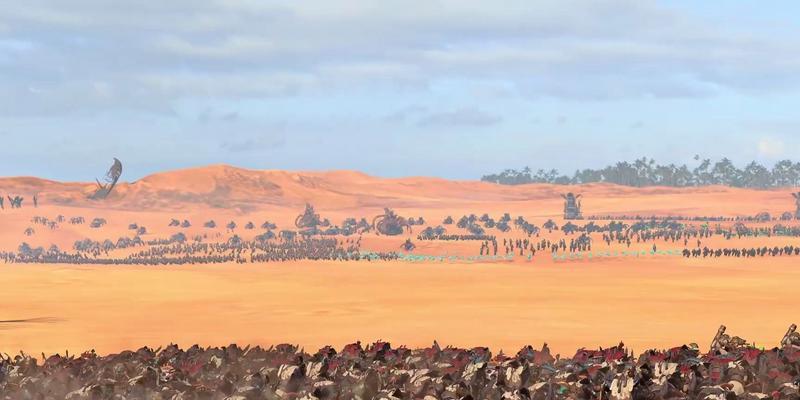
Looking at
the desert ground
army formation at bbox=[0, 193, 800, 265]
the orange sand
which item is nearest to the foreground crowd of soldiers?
the desert ground

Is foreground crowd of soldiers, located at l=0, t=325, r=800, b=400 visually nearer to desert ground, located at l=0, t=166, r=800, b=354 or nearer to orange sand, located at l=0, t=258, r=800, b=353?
desert ground, located at l=0, t=166, r=800, b=354

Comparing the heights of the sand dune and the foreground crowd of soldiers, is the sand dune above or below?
above

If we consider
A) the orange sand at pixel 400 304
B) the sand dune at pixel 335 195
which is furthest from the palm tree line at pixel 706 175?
the orange sand at pixel 400 304

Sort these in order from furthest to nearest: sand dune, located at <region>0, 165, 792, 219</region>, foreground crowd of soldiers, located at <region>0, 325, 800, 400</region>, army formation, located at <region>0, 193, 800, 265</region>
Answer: sand dune, located at <region>0, 165, 792, 219</region>
army formation, located at <region>0, 193, 800, 265</region>
foreground crowd of soldiers, located at <region>0, 325, 800, 400</region>

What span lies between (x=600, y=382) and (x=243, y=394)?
111 inches

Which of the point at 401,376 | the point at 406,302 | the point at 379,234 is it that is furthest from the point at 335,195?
the point at 401,376

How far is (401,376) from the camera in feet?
29.1

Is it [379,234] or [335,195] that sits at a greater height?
[335,195]

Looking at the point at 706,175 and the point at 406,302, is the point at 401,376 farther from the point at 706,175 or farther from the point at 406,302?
the point at 706,175

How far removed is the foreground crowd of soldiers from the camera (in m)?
8.20

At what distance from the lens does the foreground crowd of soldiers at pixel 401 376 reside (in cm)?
820

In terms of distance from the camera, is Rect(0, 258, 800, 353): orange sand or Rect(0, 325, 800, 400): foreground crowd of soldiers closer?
Rect(0, 325, 800, 400): foreground crowd of soldiers

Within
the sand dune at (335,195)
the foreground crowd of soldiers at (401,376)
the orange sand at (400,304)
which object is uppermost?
the sand dune at (335,195)

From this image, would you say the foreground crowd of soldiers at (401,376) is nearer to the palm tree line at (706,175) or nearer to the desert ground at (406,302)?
the desert ground at (406,302)
